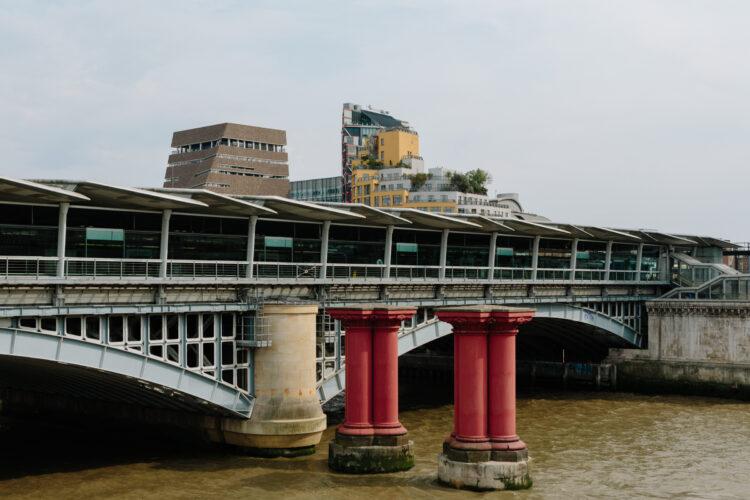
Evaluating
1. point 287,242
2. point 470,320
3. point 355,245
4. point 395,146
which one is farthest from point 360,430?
point 395,146

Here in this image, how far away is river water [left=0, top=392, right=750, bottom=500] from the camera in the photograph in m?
30.6

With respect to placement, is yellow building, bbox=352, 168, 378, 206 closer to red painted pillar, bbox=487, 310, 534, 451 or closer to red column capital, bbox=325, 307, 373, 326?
red column capital, bbox=325, 307, 373, 326

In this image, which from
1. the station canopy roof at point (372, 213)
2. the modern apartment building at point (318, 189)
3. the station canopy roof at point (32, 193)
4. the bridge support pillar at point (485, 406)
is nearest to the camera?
the station canopy roof at point (32, 193)

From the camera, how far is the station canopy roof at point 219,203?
32812mm

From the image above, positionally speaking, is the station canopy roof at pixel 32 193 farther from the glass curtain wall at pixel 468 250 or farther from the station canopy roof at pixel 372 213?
the glass curtain wall at pixel 468 250

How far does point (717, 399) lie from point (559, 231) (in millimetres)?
12732

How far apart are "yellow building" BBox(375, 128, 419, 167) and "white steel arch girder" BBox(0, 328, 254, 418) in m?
94.2

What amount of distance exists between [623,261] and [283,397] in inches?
1325

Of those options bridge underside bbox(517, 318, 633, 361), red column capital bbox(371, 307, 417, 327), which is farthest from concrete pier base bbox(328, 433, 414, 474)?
bridge underside bbox(517, 318, 633, 361)

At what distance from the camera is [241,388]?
35.3 meters

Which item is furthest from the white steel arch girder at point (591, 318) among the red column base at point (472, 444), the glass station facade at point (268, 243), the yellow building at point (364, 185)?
the yellow building at point (364, 185)

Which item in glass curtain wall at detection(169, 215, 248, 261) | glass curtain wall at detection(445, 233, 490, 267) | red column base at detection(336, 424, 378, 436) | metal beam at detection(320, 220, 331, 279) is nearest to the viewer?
red column base at detection(336, 424, 378, 436)

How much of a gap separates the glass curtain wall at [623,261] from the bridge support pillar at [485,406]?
3271cm

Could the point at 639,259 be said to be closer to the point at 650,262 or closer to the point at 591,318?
the point at 650,262
